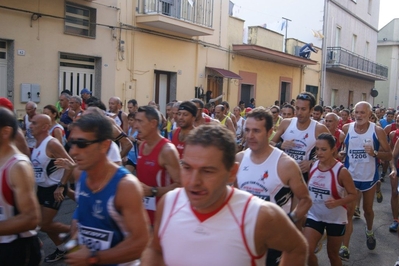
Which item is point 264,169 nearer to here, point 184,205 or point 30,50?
point 184,205

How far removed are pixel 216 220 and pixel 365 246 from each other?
519 centimetres

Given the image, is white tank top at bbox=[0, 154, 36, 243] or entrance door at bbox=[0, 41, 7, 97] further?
entrance door at bbox=[0, 41, 7, 97]

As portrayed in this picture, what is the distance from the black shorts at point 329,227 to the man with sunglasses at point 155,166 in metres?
1.66

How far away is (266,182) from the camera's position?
3682 mm

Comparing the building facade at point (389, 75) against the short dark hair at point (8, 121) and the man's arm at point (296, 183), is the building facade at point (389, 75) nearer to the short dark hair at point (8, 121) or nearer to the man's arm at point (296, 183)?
the man's arm at point (296, 183)

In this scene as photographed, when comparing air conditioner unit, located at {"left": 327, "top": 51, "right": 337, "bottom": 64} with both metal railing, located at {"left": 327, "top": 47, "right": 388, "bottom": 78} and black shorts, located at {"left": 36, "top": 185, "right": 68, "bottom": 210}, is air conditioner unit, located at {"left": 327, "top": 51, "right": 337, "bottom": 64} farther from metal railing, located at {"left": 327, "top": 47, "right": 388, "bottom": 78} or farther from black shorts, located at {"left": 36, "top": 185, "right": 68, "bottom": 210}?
black shorts, located at {"left": 36, "top": 185, "right": 68, "bottom": 210}

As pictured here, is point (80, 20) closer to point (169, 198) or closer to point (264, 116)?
point (264, 116)

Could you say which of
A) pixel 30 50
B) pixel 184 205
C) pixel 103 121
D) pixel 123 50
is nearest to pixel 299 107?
pixel 103 121

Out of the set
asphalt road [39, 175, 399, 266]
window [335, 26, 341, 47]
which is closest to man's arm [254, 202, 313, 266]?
asphalt road [39, 175, 399, 266]

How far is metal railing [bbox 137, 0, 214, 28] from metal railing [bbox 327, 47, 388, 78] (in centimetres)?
1370

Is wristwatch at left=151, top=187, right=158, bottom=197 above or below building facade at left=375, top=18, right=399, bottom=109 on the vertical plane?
below

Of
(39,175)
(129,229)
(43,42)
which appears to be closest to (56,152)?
(39,175)

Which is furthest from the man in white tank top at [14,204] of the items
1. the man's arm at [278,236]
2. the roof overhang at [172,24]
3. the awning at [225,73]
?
the awning at [225,73]

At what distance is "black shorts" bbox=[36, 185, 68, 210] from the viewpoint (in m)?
5.24
